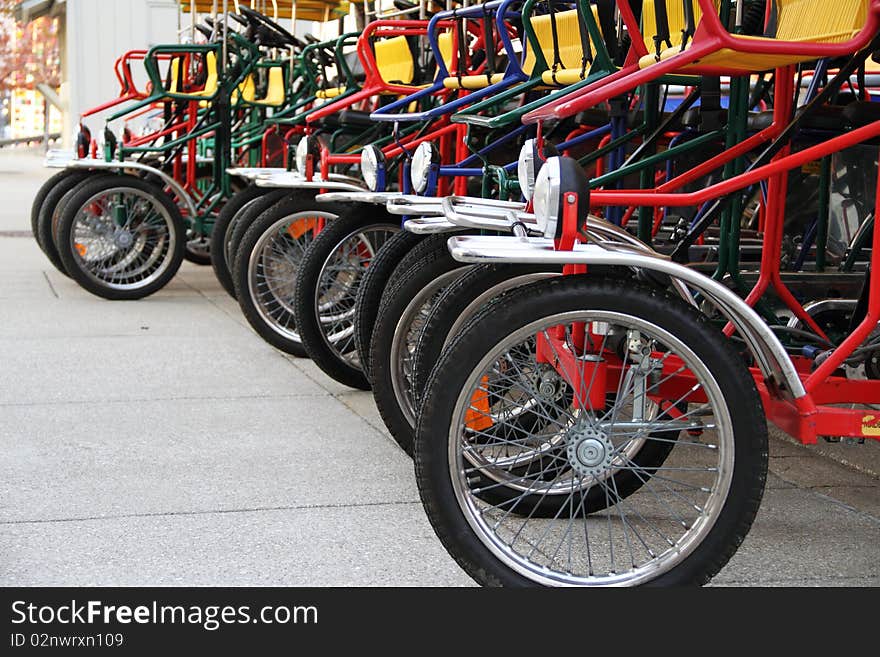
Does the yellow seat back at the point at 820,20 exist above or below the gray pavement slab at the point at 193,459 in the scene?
above

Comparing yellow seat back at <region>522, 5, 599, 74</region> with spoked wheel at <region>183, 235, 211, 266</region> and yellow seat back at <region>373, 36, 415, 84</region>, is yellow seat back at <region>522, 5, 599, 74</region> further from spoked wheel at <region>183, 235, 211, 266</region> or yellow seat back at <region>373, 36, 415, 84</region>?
spoked wheel at <region>183, 235, 211, 266</region>

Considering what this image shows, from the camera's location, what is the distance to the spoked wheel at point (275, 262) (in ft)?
20.8

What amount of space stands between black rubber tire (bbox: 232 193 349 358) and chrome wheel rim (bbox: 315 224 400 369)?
77 cm

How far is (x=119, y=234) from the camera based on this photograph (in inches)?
330

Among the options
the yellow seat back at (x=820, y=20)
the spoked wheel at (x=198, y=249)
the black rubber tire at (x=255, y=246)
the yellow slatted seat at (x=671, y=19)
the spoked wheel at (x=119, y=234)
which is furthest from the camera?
the spoked wheel at (x=198, y=249)

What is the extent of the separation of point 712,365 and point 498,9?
235 centimetres

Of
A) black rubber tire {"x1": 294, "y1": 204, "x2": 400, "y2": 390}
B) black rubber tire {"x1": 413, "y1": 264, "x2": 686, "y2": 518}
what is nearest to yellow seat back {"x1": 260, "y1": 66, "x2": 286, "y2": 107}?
black rubber tire {"x1": 294, "y1": 204, "x2": 400, "y2": 390}

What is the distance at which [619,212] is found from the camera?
15.7ft

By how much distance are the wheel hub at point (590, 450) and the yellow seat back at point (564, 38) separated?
212 cm

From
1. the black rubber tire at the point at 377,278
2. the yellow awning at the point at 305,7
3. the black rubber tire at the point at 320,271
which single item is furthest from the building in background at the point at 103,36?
the black rubber tire at the point at 377,278

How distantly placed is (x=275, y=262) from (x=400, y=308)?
2555 millimetres

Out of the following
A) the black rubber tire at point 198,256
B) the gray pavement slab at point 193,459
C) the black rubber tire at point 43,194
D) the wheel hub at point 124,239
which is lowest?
the black rubber tire at point 198,256

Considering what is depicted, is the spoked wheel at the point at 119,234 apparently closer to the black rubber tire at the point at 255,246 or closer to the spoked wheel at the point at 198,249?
the spoked wheel at the point at 198,249
